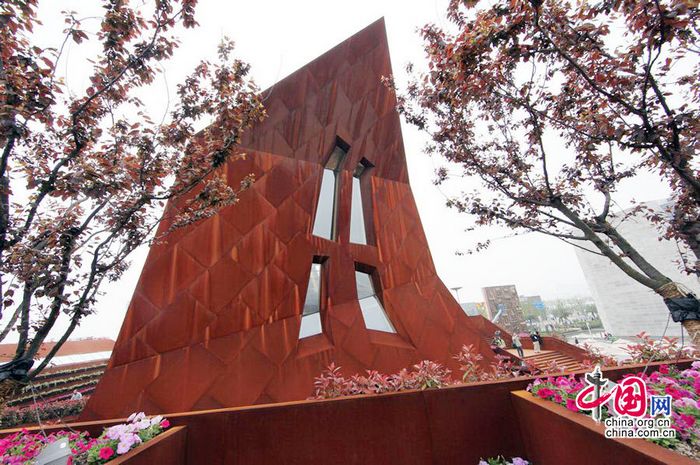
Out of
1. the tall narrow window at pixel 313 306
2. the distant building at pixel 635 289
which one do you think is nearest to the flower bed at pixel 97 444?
the tall narrow window at pixel 313 306

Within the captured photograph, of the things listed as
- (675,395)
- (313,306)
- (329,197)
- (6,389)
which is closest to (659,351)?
(675,395)

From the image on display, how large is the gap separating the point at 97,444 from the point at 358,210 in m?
8.02

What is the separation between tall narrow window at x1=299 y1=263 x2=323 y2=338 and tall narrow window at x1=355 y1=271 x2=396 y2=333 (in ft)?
4.23

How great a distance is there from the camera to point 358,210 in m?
9.73

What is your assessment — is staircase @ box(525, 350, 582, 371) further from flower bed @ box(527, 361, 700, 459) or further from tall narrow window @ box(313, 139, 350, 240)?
tall narrow window @ box(313, 139, 350, 240)

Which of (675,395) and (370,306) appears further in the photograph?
(370,306)

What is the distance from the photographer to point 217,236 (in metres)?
6.25

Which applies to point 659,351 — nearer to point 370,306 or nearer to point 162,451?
point 370,306

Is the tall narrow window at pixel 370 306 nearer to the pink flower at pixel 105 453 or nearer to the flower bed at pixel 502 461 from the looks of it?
the flower bed at pixel 502 461

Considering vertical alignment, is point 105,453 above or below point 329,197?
below

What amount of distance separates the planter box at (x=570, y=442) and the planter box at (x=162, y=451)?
4.20m

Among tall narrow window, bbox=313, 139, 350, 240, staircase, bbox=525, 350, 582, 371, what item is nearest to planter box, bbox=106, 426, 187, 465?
tall narrow window, bbox=313, 139, 350, 240

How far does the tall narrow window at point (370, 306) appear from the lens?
8262mm

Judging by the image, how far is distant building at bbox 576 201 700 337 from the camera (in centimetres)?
3161
